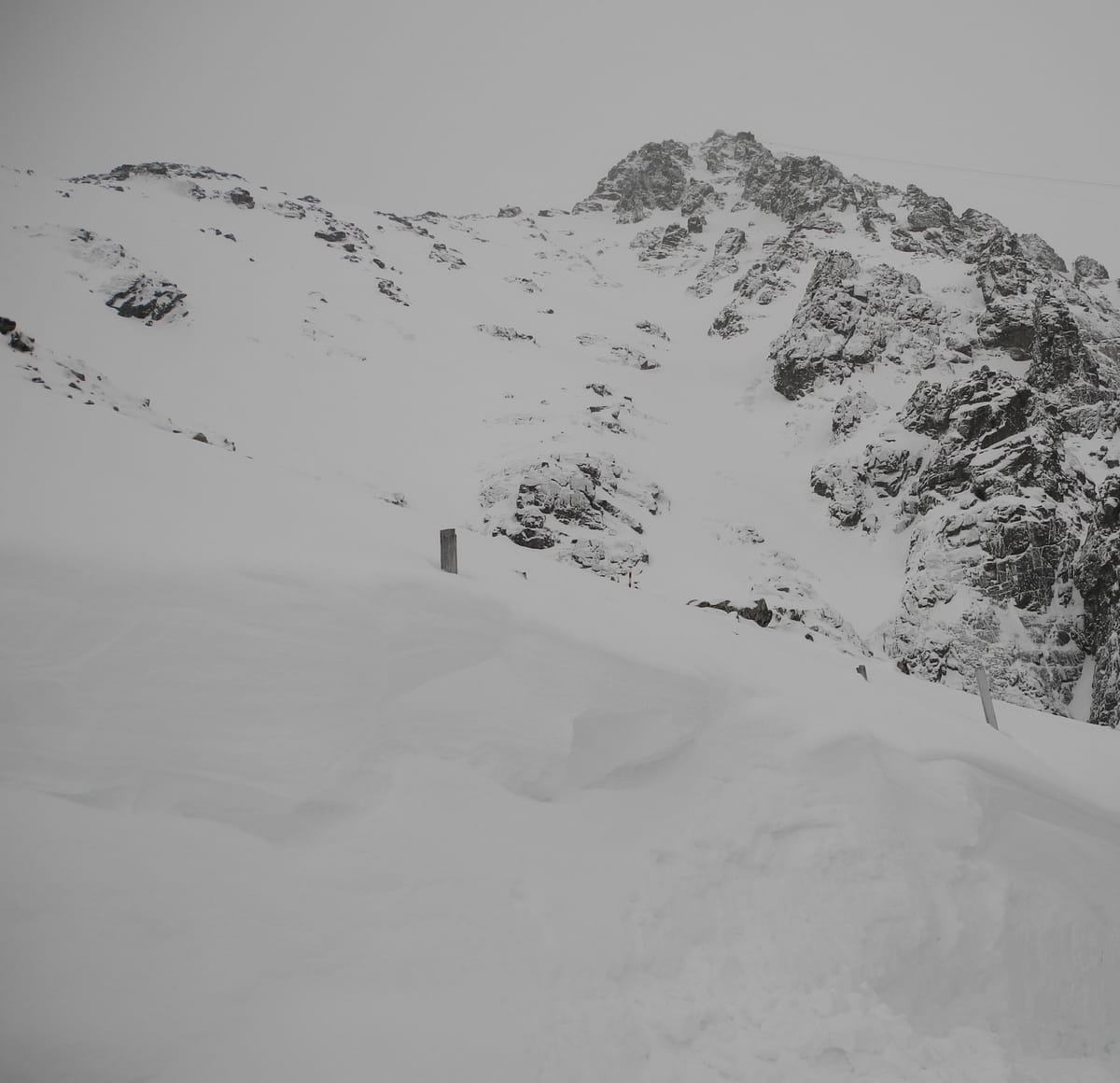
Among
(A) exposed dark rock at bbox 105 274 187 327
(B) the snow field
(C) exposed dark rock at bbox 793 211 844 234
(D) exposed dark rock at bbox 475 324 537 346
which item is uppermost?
(C) exposed dark rock at bbox 793 211 844 234

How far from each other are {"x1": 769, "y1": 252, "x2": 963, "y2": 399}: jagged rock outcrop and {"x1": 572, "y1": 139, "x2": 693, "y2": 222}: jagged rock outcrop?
46993 millimetres

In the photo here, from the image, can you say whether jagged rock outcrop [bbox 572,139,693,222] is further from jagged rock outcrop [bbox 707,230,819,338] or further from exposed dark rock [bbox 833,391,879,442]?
exposed dark rock [bbox 833,391,879,442]

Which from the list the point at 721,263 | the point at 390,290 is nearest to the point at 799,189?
the point at 721,263

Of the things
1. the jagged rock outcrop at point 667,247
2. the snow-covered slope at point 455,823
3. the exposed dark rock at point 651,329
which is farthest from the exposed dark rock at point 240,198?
the snow-covered slope at point 455,823

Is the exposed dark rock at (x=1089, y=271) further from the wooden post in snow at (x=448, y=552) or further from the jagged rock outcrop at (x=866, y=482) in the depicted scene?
the wooden post in snow at (x=448, y=552)

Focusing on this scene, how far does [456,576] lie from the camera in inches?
203

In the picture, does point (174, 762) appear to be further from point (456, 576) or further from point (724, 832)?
point (724, 832)

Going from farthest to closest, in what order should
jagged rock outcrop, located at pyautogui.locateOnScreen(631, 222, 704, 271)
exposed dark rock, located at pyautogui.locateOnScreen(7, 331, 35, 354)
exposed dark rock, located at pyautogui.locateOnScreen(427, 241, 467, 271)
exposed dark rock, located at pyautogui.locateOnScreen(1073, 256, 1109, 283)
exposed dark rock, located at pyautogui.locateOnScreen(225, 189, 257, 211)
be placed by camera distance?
jagged rock outcrop, located at pyautogui.locateOnScreen(631, 222, 704, 271) → exposed dark rock, located at pyautogui.locateOnScreen(427, 241, 467, 271) → exposed dark rock, located at pyautogui.locateOnScreen(225, 189, 257, 211) → exposed dark rock, located at pyautogui.locateOnScreen(1073, 256, 1109, 283) → exposed dark rock, located at pyautogui.locateOnScreen(7, 331, 35, 354)

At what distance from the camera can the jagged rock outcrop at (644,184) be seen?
74875 mm

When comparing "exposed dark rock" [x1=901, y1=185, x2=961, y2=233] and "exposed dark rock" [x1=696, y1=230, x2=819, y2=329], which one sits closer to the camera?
"exposed dark rock" [x1=696, y1=230, x2=819, y2=329]

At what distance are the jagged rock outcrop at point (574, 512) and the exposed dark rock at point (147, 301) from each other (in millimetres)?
18729

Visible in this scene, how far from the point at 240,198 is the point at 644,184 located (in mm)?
52073

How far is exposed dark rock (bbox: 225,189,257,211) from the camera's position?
47125 millimetres

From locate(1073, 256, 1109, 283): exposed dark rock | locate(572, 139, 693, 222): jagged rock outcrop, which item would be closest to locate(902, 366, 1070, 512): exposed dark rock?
locate(1073, 256, 1109, 283): exposed dark rock
